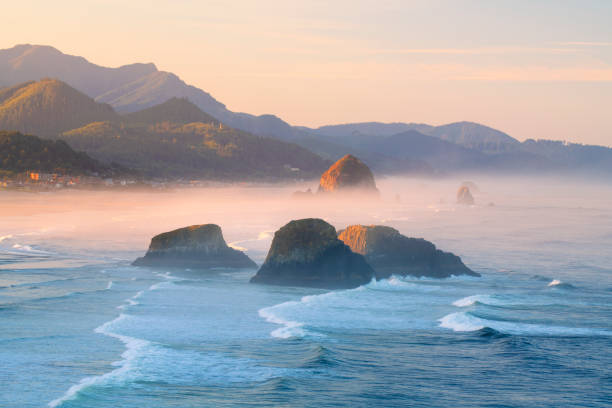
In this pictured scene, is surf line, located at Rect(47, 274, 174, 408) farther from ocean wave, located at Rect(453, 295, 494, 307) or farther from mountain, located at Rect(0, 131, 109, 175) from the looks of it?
mountain, located at Rect(0, 131, 109, 175)

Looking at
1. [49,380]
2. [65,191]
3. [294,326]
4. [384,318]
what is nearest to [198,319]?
[294,326]

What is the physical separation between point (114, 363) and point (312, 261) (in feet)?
66.7

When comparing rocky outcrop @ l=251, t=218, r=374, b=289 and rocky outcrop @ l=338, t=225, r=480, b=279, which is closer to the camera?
rocky outcrop @ l=251, t=218, r=374, b=289

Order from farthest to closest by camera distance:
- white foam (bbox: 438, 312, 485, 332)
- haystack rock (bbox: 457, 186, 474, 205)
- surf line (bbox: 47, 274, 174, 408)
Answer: haystack rock (bbox: 457, 186, 474, 205) < white foam (bbox: 438, 312, 485, 332) < surf line (bbox: 47, 274, 174, 408)

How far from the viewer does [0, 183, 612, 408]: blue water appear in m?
21.0

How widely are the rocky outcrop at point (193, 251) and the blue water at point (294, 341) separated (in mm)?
2070

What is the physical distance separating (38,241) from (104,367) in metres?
51.3

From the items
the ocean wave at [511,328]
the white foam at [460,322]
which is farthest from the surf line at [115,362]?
the ocean wave at [511,328]

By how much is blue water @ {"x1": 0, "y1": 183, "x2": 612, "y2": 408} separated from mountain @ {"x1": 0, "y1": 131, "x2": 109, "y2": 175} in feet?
436

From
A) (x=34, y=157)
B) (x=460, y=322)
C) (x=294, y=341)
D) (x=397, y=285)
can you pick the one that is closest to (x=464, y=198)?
(x=34, y=157)

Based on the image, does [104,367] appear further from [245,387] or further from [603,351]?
[603,351]

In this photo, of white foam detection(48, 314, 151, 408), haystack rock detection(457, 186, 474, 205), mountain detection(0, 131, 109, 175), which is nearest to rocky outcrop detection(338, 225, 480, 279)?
white foam detection(48, 314, 151, 408)

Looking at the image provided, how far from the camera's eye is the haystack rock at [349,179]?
15575 centimetres

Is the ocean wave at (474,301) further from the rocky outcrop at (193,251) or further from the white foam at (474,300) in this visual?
the rocky outcrop at (193,251)
